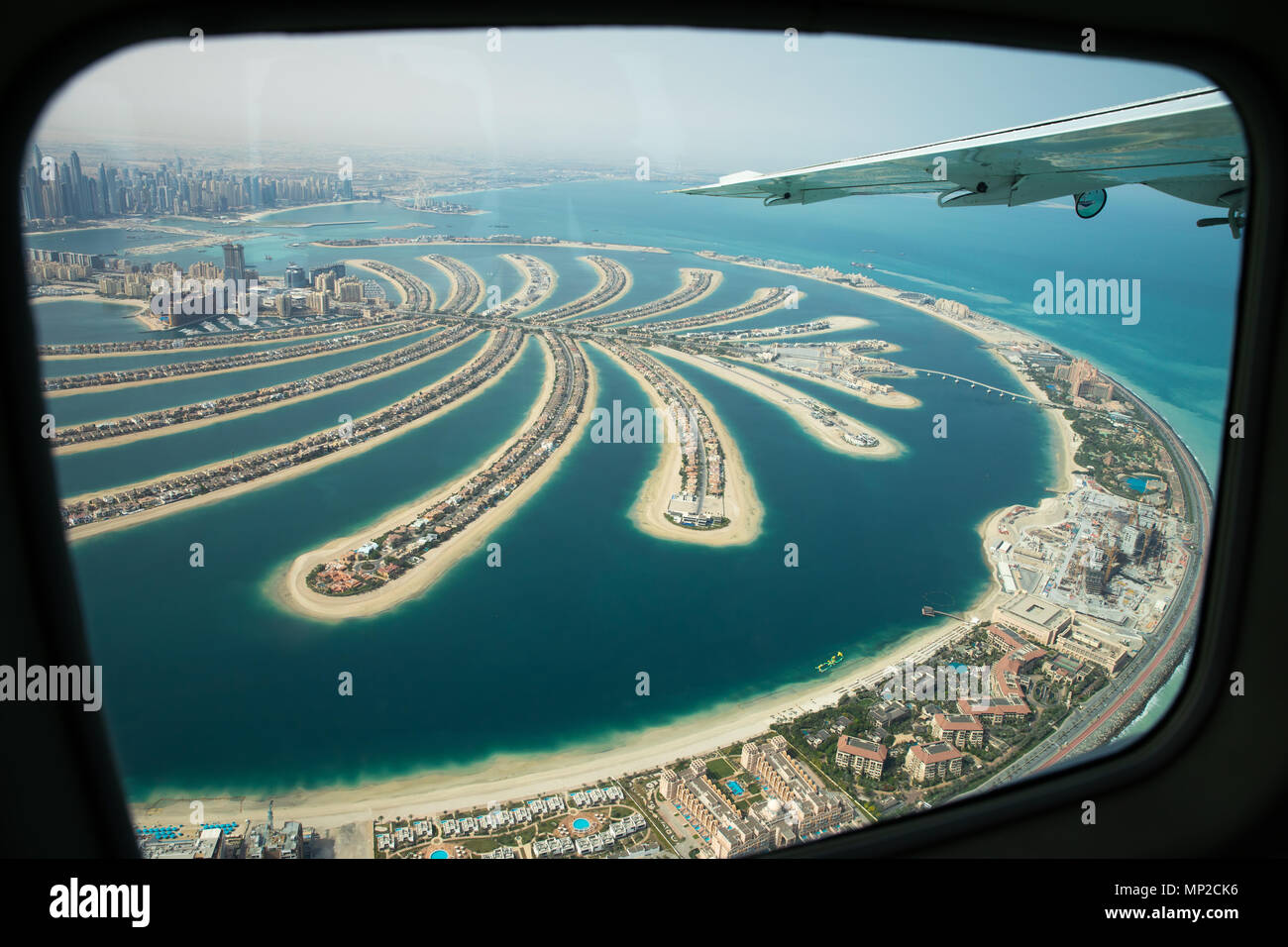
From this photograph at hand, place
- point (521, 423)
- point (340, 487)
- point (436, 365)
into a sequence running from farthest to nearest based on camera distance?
point (436, 365), point (521, 423), point (340, 487)

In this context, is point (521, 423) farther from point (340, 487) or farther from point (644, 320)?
point (644, 320)

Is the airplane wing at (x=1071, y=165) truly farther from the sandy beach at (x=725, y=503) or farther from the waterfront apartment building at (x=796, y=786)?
the sandy beach at (x=725, y=503)

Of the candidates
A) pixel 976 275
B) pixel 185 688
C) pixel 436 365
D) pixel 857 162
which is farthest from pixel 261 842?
pixel 976 275

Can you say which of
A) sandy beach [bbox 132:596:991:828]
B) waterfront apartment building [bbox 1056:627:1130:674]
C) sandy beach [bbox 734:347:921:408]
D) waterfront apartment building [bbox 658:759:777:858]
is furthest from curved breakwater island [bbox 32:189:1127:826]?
waterfront apartment building [bbox 1056:627:1130:674]

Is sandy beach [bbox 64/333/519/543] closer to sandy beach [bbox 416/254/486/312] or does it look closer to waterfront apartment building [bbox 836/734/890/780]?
sandy beach [bbox 416/254/486/312]

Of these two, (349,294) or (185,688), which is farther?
(349,294)

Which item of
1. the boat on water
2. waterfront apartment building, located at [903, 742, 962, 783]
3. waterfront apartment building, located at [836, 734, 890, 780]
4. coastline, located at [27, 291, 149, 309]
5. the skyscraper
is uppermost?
the skyscraper
